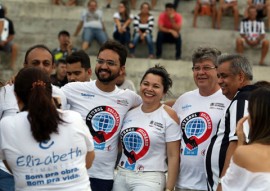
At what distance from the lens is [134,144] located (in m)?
6.77

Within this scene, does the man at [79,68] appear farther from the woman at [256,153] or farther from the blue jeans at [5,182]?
the woman at [256,153]

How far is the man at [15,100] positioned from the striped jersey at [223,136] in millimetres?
1388

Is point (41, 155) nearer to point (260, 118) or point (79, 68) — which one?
point (260, 118)

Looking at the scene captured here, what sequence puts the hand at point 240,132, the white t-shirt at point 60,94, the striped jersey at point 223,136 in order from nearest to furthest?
1. the hand at point 240,132
2. the striped jersey at point 223,136
3. the white t-shirt at point 60,94

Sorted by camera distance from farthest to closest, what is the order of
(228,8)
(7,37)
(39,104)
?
(228,8) < (7,37) < (39,104)

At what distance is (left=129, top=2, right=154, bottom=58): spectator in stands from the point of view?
53.8 feet

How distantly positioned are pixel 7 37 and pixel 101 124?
967 centimetres

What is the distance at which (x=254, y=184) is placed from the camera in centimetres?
480

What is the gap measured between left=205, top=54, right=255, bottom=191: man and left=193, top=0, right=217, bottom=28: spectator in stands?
37.6 feet

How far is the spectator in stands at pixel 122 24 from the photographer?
53.6 feet

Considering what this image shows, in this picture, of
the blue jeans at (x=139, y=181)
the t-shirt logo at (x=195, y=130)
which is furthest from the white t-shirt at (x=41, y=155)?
the t-shirt logo at (x=195, y=130)

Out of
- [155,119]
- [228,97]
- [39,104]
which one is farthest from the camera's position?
[155,119]

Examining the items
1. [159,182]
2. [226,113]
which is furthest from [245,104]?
[159,182]

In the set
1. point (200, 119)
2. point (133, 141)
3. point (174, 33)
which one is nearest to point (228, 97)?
point (200, 119)
